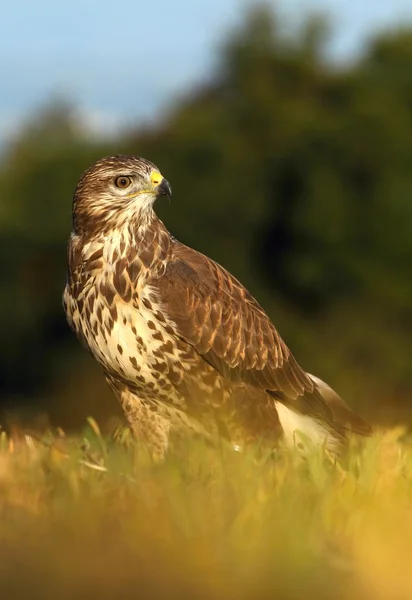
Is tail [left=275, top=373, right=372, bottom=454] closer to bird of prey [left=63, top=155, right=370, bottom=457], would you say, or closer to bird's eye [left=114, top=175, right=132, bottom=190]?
bird of prey [left=63, top=155, right=370, bottom=457]

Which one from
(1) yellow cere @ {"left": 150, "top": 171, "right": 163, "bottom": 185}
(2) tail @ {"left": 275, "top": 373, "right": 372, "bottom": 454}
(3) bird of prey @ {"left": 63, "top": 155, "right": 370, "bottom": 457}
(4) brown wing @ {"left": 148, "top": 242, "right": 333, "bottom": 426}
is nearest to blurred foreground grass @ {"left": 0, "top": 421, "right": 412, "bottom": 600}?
(3) bird of prey @ {"left": 63, "top": 155, "right": 370, "bottom": 457}

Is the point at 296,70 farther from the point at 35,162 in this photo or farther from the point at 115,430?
the point at 115,430

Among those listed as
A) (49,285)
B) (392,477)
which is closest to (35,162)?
(49,285)

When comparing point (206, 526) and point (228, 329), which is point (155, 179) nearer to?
point (228, 329)

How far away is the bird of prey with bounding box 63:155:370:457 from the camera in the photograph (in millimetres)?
5656

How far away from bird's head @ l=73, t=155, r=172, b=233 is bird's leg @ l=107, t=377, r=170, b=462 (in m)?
0.89

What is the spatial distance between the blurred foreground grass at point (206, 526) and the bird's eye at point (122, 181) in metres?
1.60

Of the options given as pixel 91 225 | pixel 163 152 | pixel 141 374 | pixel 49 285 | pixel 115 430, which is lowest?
pixel 49 285

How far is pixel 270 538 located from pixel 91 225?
2.86 meters

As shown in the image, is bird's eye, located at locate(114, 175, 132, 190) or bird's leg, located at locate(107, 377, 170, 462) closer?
bird's leg, located at locate(107, 377, 170, 462)

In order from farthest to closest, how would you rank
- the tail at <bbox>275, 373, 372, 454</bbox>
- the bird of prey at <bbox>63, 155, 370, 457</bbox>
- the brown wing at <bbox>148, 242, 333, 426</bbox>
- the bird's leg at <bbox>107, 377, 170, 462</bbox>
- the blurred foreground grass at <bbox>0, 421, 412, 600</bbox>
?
1. the tail at <bbox>275, 373, 372, 454</bbox>
2. the bird's leg at <bbox>107, 377, 170, 462</bbox>
3. the brown wing at <bbox>148, 242, 333, 426</bbox>
4. the bird of prey at <bbox>63, 155, 370, 457</bbox>
5. the blurred foreground grass at <bbox>0, 421, 412, 600</bbox>

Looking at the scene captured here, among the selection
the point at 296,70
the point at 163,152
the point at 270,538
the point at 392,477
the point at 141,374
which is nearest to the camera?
the point at 270,538

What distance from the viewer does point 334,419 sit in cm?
652

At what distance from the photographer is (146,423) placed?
593 centimetres
